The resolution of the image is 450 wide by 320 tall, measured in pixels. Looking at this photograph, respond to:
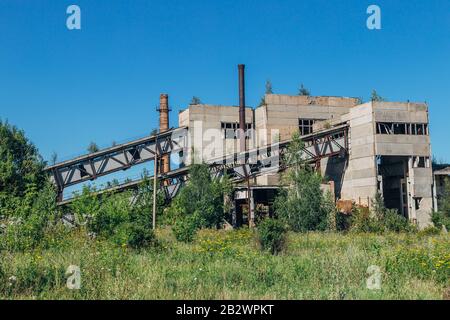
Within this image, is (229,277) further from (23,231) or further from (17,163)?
(17,163)

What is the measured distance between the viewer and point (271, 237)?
14.0 metres

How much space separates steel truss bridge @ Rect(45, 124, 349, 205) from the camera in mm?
32938

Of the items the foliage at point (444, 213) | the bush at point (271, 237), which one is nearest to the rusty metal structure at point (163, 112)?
the foliage at point (444, 213)

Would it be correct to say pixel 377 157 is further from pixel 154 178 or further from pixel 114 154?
pixel 114 154

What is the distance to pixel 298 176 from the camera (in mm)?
28641

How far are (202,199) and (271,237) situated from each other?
53.7 ft

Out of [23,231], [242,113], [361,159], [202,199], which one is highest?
[242,113]

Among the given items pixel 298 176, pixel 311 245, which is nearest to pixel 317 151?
pixel 298 176

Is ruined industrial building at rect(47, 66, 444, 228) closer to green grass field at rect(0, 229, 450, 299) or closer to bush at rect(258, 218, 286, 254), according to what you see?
bush at rect(258, 218, 286, 254)

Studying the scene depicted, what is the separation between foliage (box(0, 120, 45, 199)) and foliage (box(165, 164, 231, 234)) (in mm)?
9943

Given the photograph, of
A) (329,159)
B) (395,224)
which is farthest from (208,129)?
(395,224)

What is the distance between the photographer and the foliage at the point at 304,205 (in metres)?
27.2

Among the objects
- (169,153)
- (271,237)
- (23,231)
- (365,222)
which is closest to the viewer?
(271,237)
